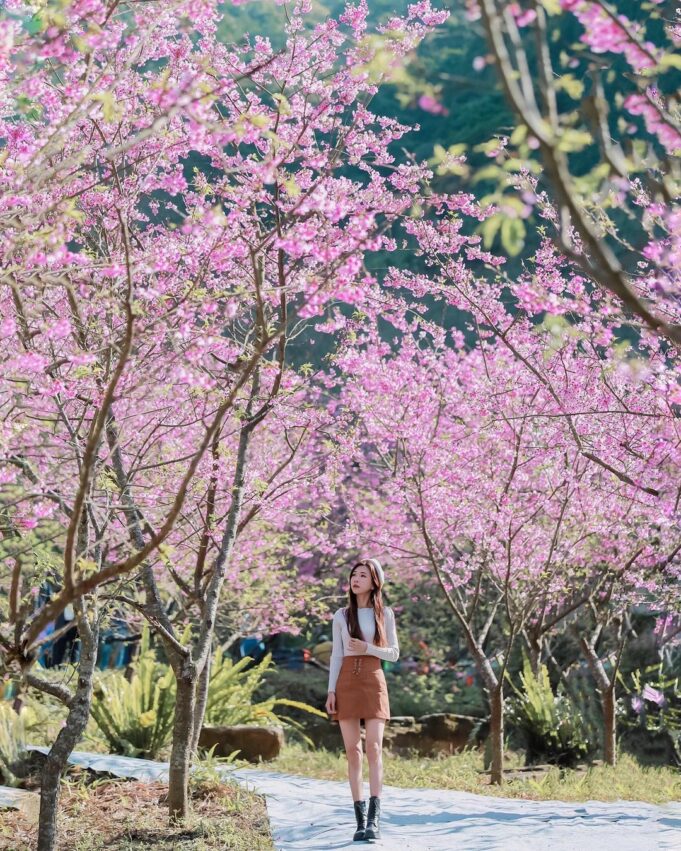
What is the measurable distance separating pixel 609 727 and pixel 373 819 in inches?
206

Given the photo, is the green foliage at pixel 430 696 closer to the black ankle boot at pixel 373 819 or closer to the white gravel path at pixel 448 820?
the white gravel path at pixel 448 820

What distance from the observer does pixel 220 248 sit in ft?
17.3

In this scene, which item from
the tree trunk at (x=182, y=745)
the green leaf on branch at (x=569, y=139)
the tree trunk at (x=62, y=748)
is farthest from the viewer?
the tree trunk at (x=182, y=745)

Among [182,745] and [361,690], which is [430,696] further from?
[182,745]

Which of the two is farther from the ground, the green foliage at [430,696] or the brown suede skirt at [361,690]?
the brown suede skirt at [361,690]

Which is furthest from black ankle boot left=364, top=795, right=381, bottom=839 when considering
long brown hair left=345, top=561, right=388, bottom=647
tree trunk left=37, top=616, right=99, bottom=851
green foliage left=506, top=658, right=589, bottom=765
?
green foliage left=506, top=658, right=589, bottom=765

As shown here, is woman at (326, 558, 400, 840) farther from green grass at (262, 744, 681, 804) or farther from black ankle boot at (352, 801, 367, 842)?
green grass at (262, 744, 681, 804)

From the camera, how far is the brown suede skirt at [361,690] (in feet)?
18.0

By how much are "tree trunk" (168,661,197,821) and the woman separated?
0.82 m

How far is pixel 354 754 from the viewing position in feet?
17.8

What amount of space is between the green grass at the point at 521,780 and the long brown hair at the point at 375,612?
2747 mm

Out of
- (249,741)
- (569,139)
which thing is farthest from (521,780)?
(569,139)

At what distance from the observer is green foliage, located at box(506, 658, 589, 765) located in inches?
389

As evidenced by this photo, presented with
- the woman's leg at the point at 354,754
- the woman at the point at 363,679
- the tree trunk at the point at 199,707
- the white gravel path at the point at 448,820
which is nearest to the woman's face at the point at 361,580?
the woman at the point at 363,679
